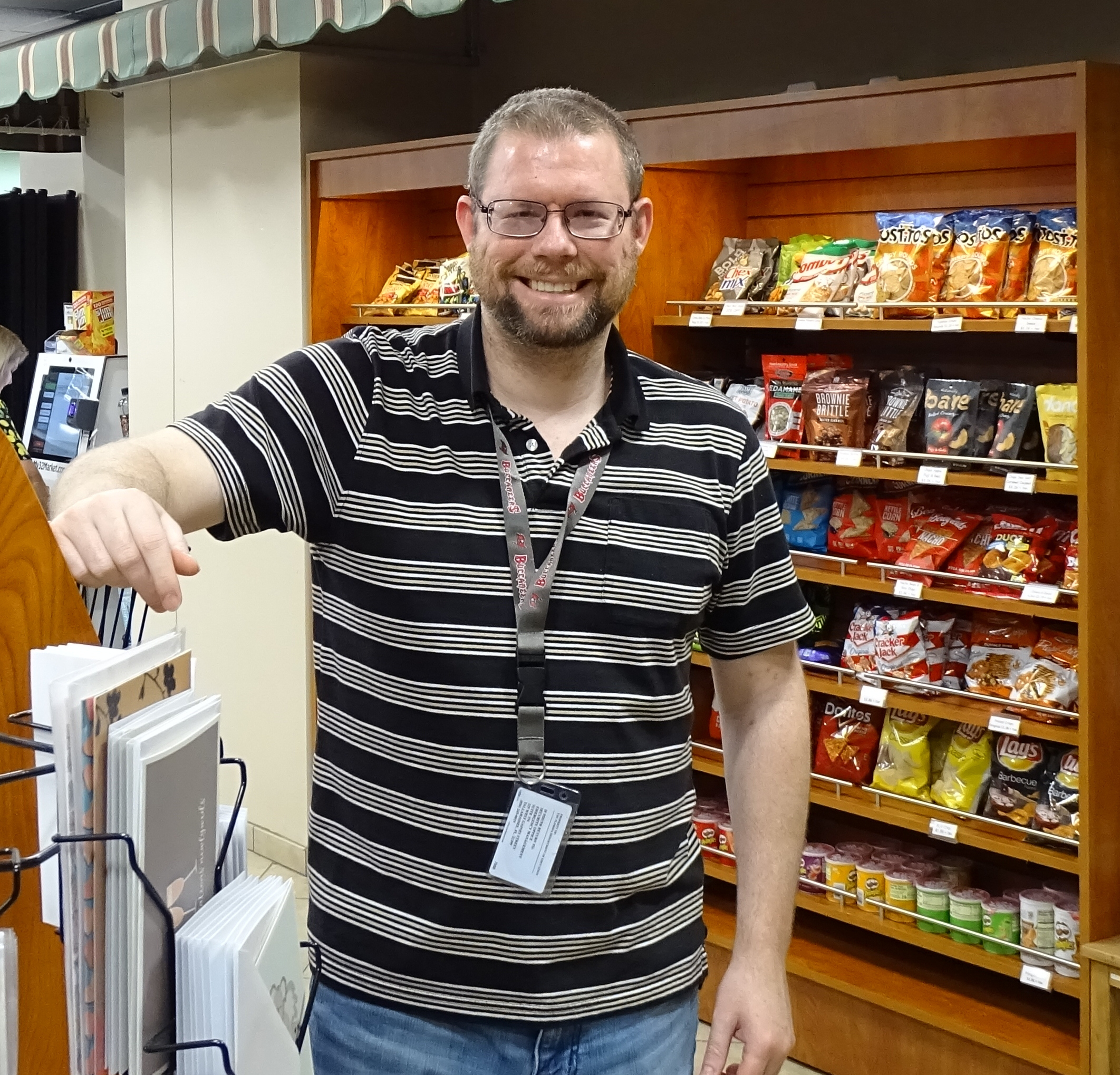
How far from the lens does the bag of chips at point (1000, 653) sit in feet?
11.1

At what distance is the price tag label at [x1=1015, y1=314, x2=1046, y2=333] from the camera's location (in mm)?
3086

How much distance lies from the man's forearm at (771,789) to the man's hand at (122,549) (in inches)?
44.3

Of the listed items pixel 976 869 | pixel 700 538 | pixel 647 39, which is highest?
pixel 647 39

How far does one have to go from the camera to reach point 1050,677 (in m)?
3.30

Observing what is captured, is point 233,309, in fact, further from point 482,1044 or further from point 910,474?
point 482,1044

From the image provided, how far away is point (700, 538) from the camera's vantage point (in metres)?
1.76

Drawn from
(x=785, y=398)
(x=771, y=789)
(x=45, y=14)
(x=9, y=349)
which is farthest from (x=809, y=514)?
(x=45, y=14)

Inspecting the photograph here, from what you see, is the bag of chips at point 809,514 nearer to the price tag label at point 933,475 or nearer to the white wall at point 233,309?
the price tag label at point 933,475

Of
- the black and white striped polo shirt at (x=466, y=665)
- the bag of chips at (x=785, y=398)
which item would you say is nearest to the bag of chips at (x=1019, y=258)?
the bag of chips at (x=785, y=398)

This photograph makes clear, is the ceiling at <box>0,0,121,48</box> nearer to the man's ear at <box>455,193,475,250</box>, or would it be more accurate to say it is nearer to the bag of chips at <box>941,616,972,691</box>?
the bag of chips at <box>941,616,972,691</box>

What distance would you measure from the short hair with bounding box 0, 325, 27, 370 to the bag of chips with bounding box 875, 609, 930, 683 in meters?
3.44

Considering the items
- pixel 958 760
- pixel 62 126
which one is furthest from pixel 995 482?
pixel 62 126

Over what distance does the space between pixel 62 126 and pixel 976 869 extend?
670cm

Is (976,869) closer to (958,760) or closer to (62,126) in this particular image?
(958,760)
